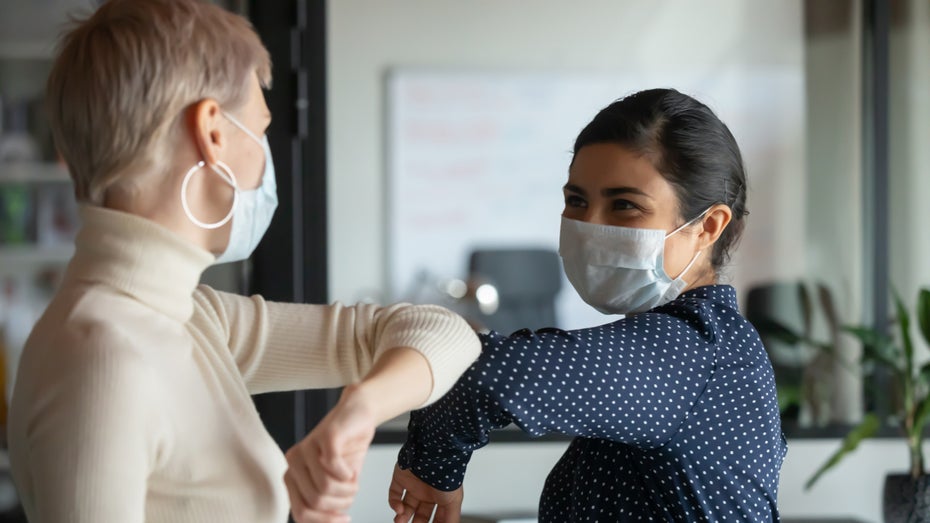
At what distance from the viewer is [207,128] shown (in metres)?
0.87

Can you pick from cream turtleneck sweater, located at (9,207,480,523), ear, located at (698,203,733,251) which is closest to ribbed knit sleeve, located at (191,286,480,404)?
cream turtleneck sweater, located at (9,207,480,523)

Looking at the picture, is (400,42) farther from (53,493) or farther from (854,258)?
(53,493)

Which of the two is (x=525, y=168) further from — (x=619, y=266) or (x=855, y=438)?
(x=619, y=266)

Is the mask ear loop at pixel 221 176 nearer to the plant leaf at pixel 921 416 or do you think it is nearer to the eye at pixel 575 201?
the eye at pixel 575 201

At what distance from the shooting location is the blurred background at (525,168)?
2770 mm

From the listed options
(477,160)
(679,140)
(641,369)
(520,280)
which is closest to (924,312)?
(520,280)

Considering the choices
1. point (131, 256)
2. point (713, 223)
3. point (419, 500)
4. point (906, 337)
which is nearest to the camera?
point (131, 256)

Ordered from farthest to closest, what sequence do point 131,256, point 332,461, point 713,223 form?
point 713,223, point 131,256, point 332,461

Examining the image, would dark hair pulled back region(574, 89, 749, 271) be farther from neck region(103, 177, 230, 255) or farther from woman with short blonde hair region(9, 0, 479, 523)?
neck region(103, 177, 230, 255)

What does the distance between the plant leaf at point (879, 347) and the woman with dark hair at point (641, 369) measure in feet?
5.29

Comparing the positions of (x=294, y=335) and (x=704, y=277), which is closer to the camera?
(x=294, y=335)

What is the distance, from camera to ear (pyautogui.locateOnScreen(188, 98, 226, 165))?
2.82 ft

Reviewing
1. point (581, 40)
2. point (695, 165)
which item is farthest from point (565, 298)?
point (695, 165)

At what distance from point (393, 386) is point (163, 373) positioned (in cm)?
19
